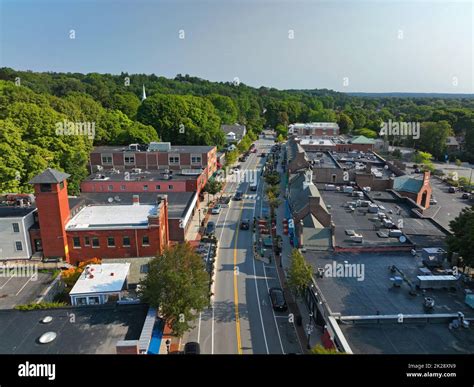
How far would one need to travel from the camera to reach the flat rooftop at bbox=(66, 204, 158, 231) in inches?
819

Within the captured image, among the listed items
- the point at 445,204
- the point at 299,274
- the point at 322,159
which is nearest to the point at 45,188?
the point at 299,274

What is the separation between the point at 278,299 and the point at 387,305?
5.42m

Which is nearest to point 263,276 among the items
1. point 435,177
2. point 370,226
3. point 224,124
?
point 370,226

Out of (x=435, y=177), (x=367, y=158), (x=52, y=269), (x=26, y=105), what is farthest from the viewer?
(x=435, y=177)

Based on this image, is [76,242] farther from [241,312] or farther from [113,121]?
[113,121]

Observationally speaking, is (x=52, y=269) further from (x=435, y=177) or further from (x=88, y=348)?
(x=435, y=177)

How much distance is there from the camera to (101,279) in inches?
657

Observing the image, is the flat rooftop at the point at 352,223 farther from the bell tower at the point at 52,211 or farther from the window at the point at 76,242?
the bell tower at the point at 52,211

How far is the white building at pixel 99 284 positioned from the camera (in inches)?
615

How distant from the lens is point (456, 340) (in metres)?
10.9

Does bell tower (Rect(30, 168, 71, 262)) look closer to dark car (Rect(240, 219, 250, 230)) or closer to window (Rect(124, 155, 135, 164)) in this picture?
dark car (Rect(240, 219, 250, 230))

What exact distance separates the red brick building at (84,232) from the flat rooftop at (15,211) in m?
1.18
